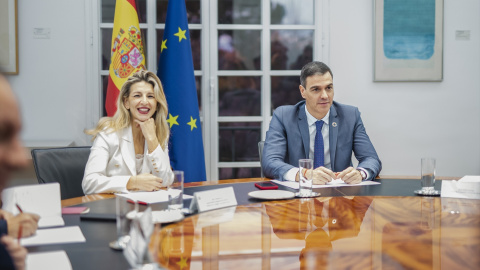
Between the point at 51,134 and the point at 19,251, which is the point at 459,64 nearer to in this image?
Result: the point at 51,134

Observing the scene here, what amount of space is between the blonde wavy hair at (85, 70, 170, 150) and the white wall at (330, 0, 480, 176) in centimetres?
189

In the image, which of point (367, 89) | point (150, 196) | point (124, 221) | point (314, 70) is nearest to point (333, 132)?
point (314, 70)

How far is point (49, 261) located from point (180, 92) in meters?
2.68

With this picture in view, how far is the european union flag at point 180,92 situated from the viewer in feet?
11.9

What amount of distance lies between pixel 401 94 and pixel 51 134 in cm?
299

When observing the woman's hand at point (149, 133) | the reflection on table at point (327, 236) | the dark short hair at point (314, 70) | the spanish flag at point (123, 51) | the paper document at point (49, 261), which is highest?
the spanish flag at point (123, 51)

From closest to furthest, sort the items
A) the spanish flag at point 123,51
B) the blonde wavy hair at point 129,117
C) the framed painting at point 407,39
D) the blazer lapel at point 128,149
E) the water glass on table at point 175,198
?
the water glass on table at point 175,198 → the blazer lapel at point 128,149 → the blonde wavy hair at point 129,117 → the spanish flag at point 123,51 → the framed painting at point 407,39

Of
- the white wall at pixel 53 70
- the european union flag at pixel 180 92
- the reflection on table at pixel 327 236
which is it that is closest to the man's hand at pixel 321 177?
the reflection on table at pixel 327 236

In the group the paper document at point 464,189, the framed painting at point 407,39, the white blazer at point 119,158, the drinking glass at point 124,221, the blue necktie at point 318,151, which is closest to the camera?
the drinking glass at point 124,221

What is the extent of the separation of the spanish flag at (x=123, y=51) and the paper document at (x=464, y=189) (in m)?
2.41

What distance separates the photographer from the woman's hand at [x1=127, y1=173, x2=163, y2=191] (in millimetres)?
1949

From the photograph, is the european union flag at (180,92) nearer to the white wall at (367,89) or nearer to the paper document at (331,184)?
the white wall at (367,89)

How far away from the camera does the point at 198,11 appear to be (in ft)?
13.2

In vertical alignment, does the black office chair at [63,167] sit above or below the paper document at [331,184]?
above
